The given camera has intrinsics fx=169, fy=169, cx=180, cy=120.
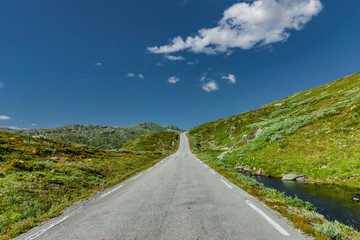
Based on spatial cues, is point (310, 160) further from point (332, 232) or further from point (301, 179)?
point (332, 232)

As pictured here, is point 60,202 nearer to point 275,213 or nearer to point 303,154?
point 275,213

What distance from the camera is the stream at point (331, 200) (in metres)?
7.76

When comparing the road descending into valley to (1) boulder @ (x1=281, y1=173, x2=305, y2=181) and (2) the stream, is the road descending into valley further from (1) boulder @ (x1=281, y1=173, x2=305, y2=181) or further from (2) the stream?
(1) boulder @ (x1=281, y1=173, x2=305, y2=181)

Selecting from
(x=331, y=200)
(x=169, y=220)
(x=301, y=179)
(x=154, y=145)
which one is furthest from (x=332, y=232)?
(x=154, y=145)

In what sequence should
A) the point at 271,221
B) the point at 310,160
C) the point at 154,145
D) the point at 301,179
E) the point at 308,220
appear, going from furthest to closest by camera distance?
the point at 154,145 < the point at 310,160 < the point at 301,179 < the point at 308,220 < the point at 271,221

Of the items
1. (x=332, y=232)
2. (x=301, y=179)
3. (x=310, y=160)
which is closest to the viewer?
(x=332, y=232)

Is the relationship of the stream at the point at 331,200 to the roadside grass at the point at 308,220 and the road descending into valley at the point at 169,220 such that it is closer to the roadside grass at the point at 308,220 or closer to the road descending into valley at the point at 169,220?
the roadside grass at the point at 308,220

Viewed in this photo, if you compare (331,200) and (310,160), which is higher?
(310,160)

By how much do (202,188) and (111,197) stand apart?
203 inches

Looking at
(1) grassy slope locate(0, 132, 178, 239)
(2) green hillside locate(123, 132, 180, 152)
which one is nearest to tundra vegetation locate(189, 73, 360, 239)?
(1) grassy slope locate(0, 132, 178, 239)

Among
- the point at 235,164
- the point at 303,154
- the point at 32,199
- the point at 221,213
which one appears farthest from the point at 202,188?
the point at 235,164

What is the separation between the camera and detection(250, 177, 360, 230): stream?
25.5 ft

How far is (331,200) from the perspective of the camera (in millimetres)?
9969

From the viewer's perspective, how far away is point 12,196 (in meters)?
8.06
